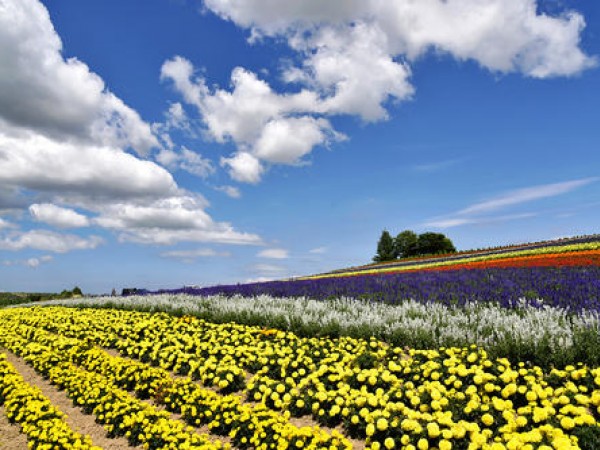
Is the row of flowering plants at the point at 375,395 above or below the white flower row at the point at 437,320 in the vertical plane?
below

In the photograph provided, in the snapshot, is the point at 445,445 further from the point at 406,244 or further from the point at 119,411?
the point at 406,244

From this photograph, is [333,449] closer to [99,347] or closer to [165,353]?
[165,353]

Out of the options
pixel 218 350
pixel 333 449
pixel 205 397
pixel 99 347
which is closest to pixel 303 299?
pixel 218 350

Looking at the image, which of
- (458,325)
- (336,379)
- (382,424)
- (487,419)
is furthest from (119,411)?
(458,325)

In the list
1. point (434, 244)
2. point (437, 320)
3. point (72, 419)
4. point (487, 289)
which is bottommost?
point (72, 419)

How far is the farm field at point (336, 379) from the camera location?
14.3 ft

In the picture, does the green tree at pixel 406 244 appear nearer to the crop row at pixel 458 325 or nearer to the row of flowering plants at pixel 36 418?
the crop row at pixel 458 325

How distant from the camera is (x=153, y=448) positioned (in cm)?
516

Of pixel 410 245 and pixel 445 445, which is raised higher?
pixel 410 245

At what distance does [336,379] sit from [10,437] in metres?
4.92

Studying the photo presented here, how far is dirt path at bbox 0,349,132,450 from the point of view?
5641mm

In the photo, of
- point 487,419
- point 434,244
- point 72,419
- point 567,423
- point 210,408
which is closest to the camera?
point 567,423

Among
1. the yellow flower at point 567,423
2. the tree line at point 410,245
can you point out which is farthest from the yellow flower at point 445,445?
the tree line at point 410,245

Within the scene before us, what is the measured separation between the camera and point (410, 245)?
4959 cm
